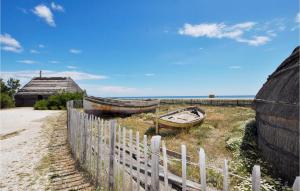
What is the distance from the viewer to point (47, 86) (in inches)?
1626

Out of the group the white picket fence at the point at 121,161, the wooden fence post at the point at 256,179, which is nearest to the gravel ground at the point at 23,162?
the white picket fence at the point at 121,161

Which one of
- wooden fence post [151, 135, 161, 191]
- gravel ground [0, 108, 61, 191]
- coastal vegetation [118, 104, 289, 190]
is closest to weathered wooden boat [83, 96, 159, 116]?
coastal vegetation [118, 104, 289, 190]

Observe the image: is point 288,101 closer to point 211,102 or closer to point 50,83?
point 211,102

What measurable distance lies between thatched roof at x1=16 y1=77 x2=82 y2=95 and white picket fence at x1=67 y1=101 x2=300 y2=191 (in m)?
35.0

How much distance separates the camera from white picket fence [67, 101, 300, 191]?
10.5 ft

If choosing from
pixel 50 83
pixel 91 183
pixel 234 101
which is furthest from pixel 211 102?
pixel 91 183

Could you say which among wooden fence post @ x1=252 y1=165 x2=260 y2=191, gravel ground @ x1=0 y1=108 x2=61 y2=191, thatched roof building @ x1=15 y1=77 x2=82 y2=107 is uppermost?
thatched roof building @ x1=15 y1=77 x2=82 y2=107

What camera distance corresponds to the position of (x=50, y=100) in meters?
33.2

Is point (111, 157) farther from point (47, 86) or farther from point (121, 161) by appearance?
point (47, 86)

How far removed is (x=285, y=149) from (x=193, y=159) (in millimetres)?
2748

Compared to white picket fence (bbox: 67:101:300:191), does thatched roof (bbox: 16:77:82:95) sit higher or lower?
higher

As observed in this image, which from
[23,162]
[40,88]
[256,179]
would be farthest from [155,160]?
[40,88]

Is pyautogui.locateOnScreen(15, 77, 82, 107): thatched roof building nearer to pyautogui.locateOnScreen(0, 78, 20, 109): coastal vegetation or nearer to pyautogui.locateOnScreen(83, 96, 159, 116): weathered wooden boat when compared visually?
pyautogui.locateOnScreen(0, 78, 20, 109): coastal vegetation

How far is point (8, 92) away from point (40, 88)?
248 inches
